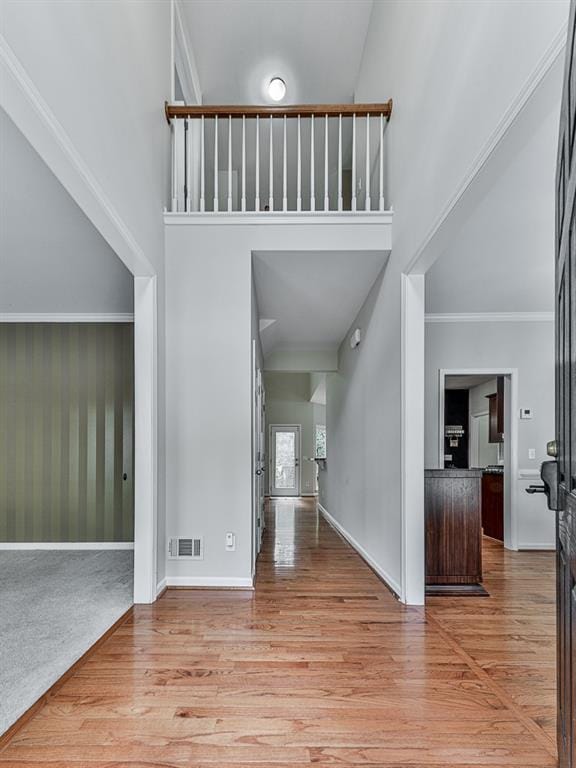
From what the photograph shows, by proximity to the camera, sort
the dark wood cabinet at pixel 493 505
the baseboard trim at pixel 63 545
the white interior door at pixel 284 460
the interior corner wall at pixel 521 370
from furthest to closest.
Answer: the white interior door at pixel 284 460 → the dark wood cabinet at pixel 493 505 → the interior corner wall at pixel 521 370 → the baseboard trim at pixel 63 545

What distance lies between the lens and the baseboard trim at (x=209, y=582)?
3953mm

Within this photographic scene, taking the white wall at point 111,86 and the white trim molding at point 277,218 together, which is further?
the white trim molding at point 277,218

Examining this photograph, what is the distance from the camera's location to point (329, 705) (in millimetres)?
2232

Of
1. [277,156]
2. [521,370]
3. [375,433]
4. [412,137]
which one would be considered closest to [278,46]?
[277,156]

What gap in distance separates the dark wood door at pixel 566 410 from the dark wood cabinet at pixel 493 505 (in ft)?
15.5

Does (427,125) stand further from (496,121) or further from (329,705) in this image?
(329,705)

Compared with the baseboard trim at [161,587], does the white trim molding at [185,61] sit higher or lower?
higher

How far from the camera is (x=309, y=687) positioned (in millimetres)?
2385

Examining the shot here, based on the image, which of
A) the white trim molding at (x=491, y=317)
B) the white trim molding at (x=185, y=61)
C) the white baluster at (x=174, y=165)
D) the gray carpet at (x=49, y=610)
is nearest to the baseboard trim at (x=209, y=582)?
the gray carpet at (x=49, y=610)

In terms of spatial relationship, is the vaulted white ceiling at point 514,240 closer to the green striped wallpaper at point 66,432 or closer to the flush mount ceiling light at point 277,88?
the flush mount ceiling light at point 277,88

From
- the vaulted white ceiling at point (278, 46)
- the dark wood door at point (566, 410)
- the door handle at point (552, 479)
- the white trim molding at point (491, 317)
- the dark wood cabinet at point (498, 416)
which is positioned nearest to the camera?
the dark wood door at point (566, 410)

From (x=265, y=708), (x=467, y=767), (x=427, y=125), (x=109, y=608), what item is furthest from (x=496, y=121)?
(x=109, y=608)

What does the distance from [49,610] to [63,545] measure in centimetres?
229

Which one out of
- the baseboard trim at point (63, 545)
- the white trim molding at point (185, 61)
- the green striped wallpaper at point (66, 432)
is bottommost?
the baseboard trim at point (63, 545)
